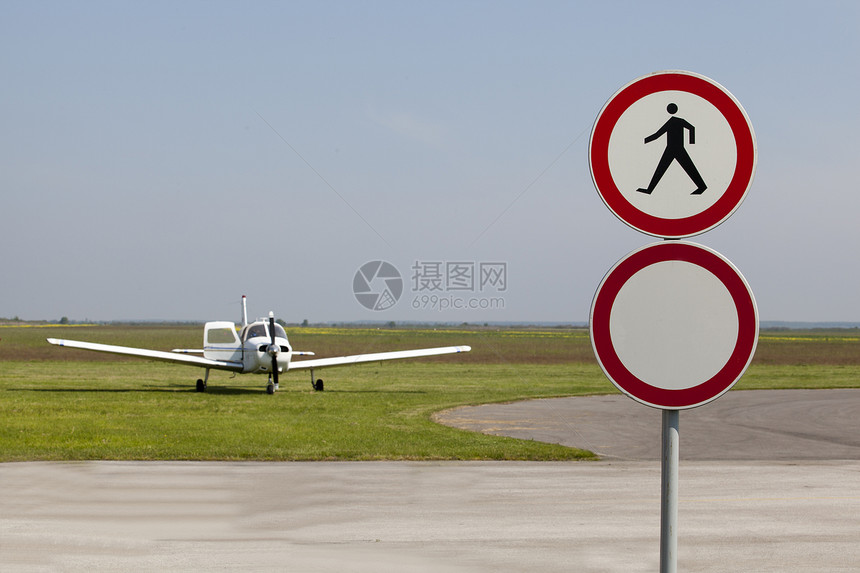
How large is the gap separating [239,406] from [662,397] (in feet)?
69.8

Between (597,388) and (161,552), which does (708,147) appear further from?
(597,388)

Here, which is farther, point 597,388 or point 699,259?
point 597,388

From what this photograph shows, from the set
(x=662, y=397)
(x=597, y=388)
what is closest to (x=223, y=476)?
(x=662, y=397)

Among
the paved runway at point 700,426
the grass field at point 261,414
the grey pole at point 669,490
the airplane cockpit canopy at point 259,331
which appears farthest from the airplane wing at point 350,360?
the grey pole at point 669,490

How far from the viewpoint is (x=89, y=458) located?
42.4ft

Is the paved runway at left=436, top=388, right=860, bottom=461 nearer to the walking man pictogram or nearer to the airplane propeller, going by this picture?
the airplane propeller

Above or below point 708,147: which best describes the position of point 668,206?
below

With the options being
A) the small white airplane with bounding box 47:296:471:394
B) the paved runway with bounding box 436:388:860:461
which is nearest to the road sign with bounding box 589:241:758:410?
the paved runway with bounding box 436:388:860:461

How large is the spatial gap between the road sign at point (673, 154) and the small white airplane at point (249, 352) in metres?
25.7

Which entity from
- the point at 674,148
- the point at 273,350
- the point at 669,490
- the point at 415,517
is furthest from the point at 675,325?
the point at 273,350

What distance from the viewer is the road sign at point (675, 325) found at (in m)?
2.96

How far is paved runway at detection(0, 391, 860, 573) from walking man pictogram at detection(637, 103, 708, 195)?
441cm

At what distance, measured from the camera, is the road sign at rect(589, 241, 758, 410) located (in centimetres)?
296

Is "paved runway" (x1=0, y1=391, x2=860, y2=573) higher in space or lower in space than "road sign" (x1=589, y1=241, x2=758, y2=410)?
lower
